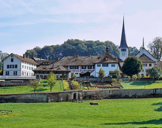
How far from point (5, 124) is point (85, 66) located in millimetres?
56457

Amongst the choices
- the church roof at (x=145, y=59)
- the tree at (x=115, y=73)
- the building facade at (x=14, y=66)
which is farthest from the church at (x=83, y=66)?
the building facade at (x=14, y=66)

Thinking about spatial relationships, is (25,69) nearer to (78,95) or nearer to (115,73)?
(115,73)

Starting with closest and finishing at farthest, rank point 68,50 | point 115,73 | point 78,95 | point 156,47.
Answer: point 78,95
point 115,73
point 156,47
point 68,50

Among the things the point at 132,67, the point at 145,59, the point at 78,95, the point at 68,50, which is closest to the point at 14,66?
the point at 132,67

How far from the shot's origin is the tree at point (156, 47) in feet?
311

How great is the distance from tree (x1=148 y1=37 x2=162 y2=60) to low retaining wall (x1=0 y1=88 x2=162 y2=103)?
49969 millimetres

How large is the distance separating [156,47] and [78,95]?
58046 mm

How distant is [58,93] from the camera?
140 feet

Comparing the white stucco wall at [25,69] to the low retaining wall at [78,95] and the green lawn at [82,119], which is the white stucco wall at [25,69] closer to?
the low retaining wall at [78,95]

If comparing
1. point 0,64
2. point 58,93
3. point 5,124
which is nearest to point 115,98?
point 58,93

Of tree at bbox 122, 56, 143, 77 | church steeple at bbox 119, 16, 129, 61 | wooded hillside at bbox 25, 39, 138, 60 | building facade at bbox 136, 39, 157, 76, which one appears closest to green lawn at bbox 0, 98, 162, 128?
tree at bbox 122, 56, 143, 77

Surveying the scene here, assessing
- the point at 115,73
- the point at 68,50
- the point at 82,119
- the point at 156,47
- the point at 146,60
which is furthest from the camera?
the point at 68,50

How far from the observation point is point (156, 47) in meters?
96.0

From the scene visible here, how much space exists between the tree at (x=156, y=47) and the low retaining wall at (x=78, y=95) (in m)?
50.0
